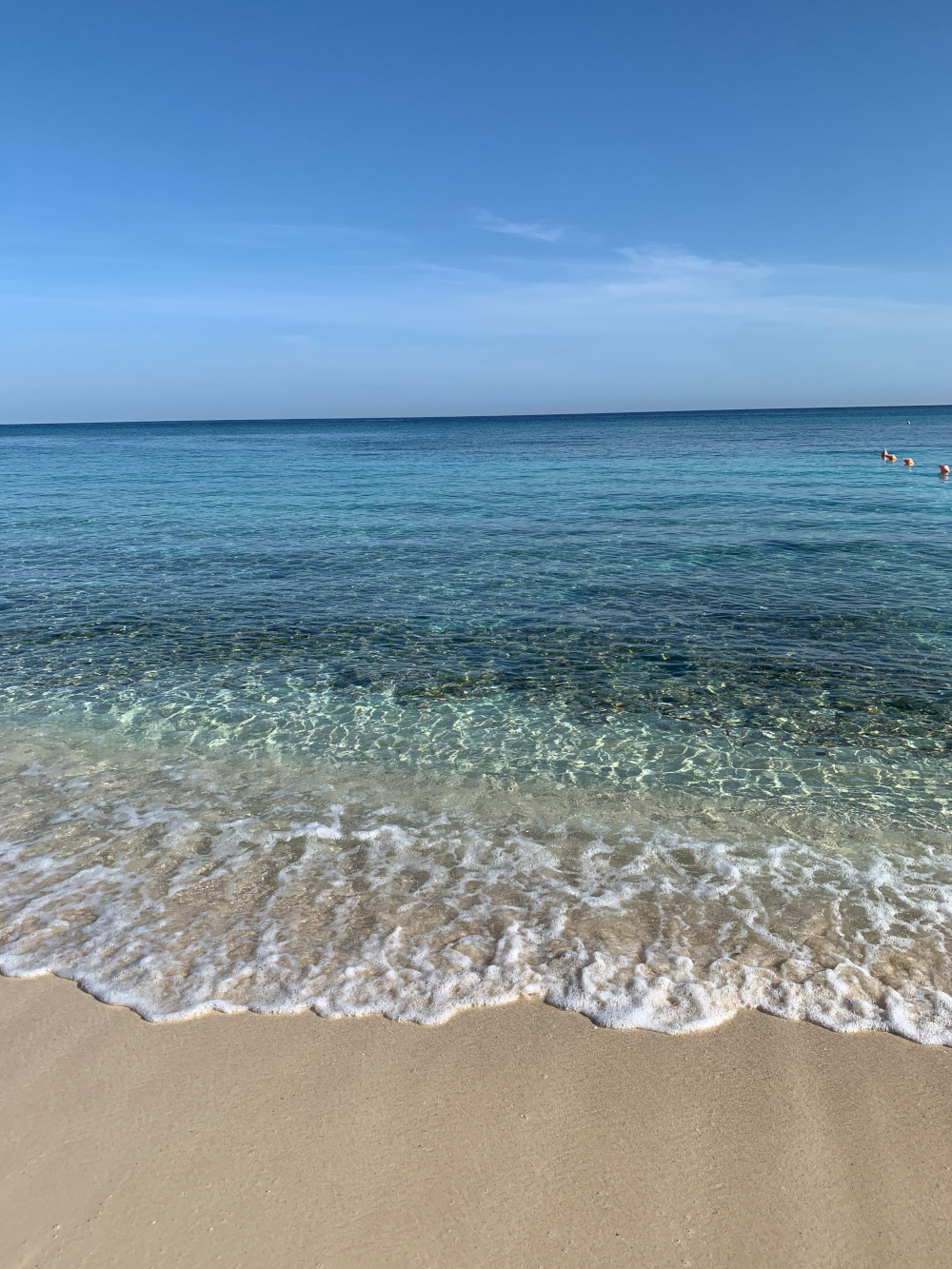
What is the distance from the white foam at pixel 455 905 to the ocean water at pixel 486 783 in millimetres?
26

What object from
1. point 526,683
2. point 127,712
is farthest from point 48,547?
point 526,683

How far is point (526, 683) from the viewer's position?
10883 mm

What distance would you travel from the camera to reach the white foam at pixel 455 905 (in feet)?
16.5

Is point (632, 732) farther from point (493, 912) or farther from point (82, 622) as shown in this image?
point (82, 622)

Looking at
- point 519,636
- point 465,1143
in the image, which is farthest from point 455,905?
point 519,636

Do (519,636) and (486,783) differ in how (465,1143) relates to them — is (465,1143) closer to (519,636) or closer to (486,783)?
(486,783)

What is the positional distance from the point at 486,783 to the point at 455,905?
2.16 metres

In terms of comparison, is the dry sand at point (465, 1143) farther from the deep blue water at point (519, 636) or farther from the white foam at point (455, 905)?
the deep blue water at point (519, 636)

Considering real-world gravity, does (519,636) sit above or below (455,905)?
above

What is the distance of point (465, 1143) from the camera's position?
3.94m

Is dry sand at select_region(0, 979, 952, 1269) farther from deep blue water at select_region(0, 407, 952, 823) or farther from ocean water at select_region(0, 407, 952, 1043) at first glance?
deep blue water at select_region(0, 407, 952, 823)

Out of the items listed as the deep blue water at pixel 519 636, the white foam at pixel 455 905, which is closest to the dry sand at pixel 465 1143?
the white foam at pixel 455 905

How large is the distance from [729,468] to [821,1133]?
4578 cm

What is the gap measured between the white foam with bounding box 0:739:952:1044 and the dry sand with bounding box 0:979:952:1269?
0.26 metres
